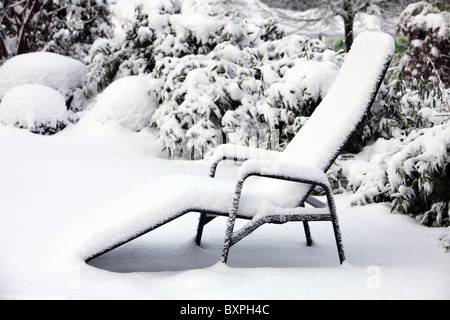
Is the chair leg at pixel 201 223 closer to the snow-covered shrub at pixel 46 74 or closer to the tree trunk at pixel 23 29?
the snow-covered shrub at pixel 46 74

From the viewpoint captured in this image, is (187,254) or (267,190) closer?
(267,190)

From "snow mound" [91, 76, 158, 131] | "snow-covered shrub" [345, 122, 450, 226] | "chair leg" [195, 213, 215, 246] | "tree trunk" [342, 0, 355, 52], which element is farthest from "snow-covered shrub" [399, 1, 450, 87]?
"chair leg" [195, 213, 215, 246]

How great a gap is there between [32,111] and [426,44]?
25.3 ft

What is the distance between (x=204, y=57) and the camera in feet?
23.0

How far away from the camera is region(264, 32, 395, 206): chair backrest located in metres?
2.98

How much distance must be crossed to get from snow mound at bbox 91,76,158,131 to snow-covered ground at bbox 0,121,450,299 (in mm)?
1409

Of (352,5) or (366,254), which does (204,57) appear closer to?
(366,254)

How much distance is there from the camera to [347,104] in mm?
3062

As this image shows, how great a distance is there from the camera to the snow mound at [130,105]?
730cm

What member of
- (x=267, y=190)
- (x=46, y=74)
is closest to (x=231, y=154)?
(x=267, y=190)

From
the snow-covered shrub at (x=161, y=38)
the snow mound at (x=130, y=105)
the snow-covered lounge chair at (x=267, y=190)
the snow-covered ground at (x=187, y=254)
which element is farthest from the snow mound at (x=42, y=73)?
the snow-covered lounge chair at (x=267, y=190)

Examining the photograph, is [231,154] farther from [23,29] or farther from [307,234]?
[23,29]

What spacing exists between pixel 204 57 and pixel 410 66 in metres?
6.28
